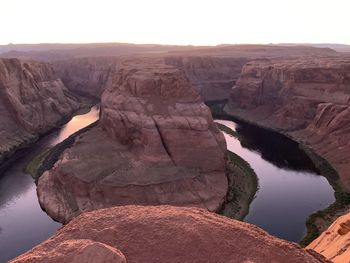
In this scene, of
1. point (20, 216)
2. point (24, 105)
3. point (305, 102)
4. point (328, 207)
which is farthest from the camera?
point (24, 105)

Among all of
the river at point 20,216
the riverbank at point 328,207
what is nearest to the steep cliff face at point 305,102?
the riverbank at point 328,207

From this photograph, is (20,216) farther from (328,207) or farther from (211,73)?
(211,73)

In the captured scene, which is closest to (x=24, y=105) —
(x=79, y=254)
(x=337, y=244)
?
(x=337, y=244)

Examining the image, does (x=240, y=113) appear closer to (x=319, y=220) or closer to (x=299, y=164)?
(x=299, y=164)

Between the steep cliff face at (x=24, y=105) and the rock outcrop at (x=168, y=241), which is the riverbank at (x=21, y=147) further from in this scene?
the rock outcrop at (x=168, y=241)

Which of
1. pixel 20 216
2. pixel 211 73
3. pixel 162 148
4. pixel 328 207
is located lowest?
pixel 20 216

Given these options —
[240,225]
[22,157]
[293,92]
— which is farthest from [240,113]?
[240,225]

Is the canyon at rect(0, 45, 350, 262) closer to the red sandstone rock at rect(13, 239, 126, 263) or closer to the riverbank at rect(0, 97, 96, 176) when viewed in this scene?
the red sandstone rock at rect(13, 239, 126, 263)

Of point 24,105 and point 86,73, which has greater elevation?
point 86,73
